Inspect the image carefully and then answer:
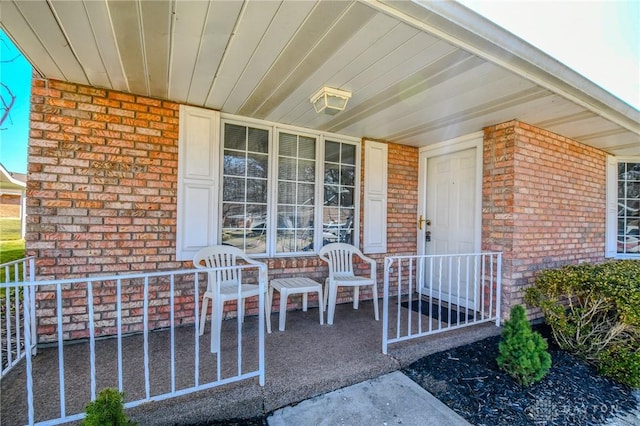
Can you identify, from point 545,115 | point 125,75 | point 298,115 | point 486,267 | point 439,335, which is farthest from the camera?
point 486,267

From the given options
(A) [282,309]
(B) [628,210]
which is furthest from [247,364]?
(B) [628,210]

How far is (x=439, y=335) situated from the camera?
9.95 feet

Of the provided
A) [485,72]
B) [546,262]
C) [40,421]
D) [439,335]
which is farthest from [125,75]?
[546,262]

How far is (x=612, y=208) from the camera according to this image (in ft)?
15.8

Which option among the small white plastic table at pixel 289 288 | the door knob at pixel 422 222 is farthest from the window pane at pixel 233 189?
the door knob at pixel 422 222

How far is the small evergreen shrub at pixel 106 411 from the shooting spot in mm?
1354

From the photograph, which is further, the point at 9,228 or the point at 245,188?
the point at 9,228

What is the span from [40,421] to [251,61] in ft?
8.62

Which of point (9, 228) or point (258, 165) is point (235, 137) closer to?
point (258, 165)

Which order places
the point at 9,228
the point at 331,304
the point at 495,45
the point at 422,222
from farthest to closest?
the point at 9,228
the point at 422,222
the point at 331,304
the point at 495,45

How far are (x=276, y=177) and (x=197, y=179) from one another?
94 cm

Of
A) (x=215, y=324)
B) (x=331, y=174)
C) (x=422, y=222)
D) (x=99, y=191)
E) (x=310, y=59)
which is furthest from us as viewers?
(x=422, y=222)

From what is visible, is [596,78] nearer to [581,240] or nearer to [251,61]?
[581,240]

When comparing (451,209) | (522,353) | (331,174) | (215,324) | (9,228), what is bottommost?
(522,353)
